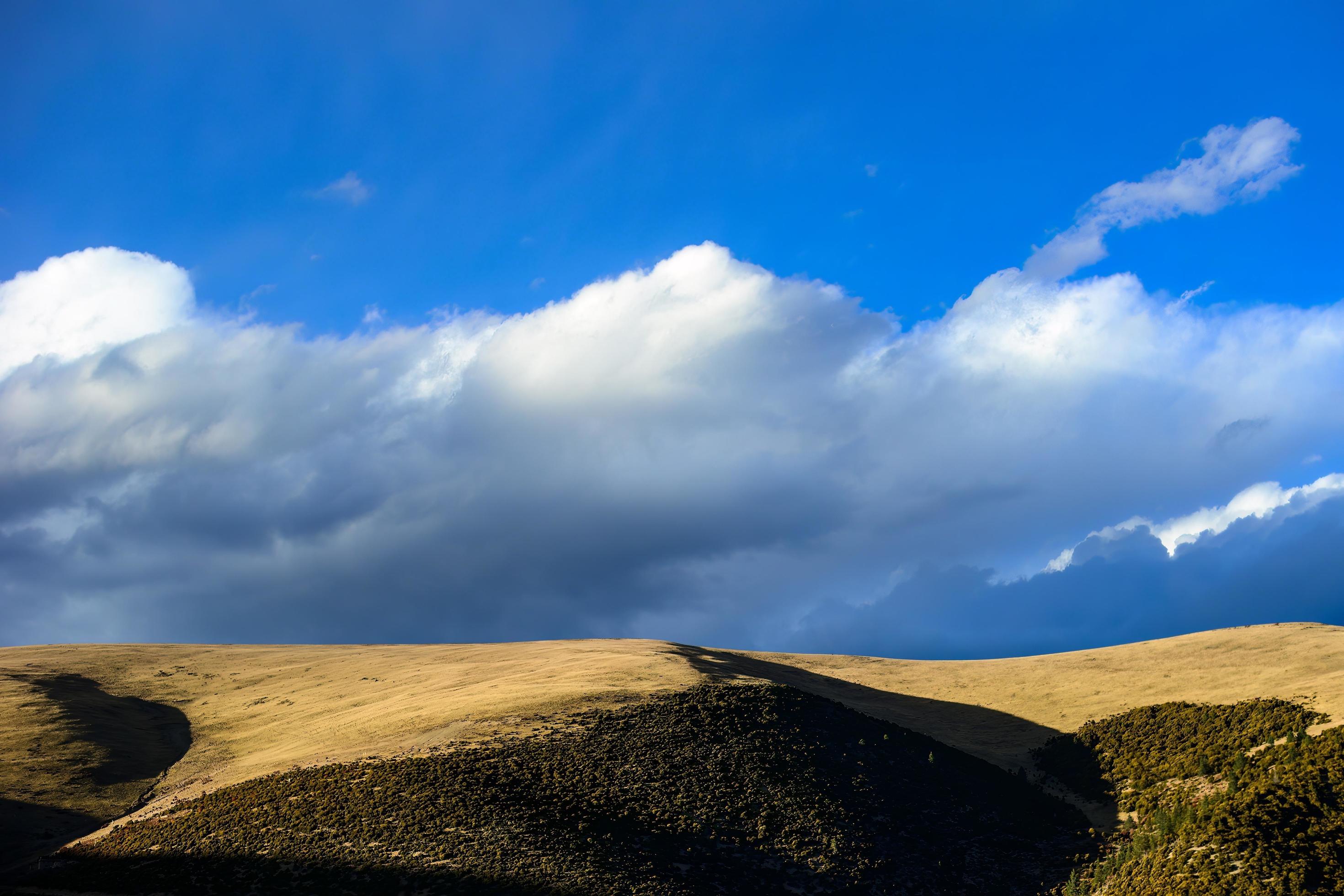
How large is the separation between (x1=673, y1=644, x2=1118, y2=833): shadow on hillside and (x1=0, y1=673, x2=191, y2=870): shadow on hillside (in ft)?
114

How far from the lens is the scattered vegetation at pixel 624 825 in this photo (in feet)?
105

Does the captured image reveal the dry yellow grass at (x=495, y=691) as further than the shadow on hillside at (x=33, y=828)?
Yes

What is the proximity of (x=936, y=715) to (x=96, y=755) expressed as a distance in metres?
55.2

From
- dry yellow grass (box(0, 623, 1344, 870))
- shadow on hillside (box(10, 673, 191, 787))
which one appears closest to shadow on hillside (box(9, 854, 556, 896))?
dry yellow grass (box(0, 623, 1344, 870))

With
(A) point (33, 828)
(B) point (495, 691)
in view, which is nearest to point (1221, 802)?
(B) point (495, 691)

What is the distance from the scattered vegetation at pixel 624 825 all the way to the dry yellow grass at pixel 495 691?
541 cm

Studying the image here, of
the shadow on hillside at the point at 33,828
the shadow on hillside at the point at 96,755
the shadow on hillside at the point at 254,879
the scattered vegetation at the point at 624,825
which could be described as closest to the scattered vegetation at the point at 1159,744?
the scattered vegetation at the point at 624,825

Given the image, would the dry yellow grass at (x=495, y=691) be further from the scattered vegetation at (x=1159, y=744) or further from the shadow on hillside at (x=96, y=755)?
the scattered vegetation at (x=1159, y=744)

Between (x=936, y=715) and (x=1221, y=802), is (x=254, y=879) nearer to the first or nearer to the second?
(x=1221, y=802)

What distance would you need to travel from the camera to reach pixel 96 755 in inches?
2084

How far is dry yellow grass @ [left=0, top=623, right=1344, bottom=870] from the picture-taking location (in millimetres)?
47656

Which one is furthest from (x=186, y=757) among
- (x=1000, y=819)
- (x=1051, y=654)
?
(x=1051, y=654)

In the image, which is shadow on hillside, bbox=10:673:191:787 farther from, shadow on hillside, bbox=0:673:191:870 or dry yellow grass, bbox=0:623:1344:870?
dry yellow grass, bbox=0:623:1344:870

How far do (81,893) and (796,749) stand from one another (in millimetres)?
30830
